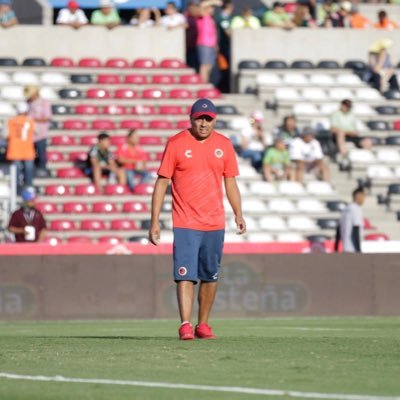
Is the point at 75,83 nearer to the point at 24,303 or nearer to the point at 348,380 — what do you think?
the point at 24,303

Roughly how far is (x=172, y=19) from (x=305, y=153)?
5.44 m

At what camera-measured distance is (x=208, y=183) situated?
489 inches

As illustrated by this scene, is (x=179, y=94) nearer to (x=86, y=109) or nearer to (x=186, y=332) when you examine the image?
(x=86, y=109)

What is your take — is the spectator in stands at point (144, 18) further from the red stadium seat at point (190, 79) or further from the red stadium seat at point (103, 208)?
the red stadium seat at point (103, 208)

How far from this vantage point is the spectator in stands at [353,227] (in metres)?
24.6

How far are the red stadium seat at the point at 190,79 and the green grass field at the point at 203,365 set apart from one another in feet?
60.8

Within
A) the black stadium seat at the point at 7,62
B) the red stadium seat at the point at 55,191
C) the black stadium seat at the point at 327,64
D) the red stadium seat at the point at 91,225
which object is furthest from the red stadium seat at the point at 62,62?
the red stadium seat at the point at 91,225

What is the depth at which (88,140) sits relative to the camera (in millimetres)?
29125

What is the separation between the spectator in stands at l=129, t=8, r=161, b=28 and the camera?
33091 mm

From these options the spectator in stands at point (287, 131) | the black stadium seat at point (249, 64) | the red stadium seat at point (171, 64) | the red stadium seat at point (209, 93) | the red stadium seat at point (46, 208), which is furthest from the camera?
the black stadium seat at point (249, 64)

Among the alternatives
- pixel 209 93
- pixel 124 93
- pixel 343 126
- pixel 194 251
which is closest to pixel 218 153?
pixel 194 251

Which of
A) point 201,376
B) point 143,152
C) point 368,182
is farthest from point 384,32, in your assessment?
point 201,376

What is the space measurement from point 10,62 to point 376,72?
8.07 m

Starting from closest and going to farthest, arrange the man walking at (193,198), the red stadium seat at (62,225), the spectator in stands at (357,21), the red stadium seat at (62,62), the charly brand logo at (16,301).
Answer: the man walking at (193,198)
the charly brand logo at (16,301)
the red stadium seat at (62,225)
the red stadium seat at (62,62)
the spectator in stands at (357,21)
